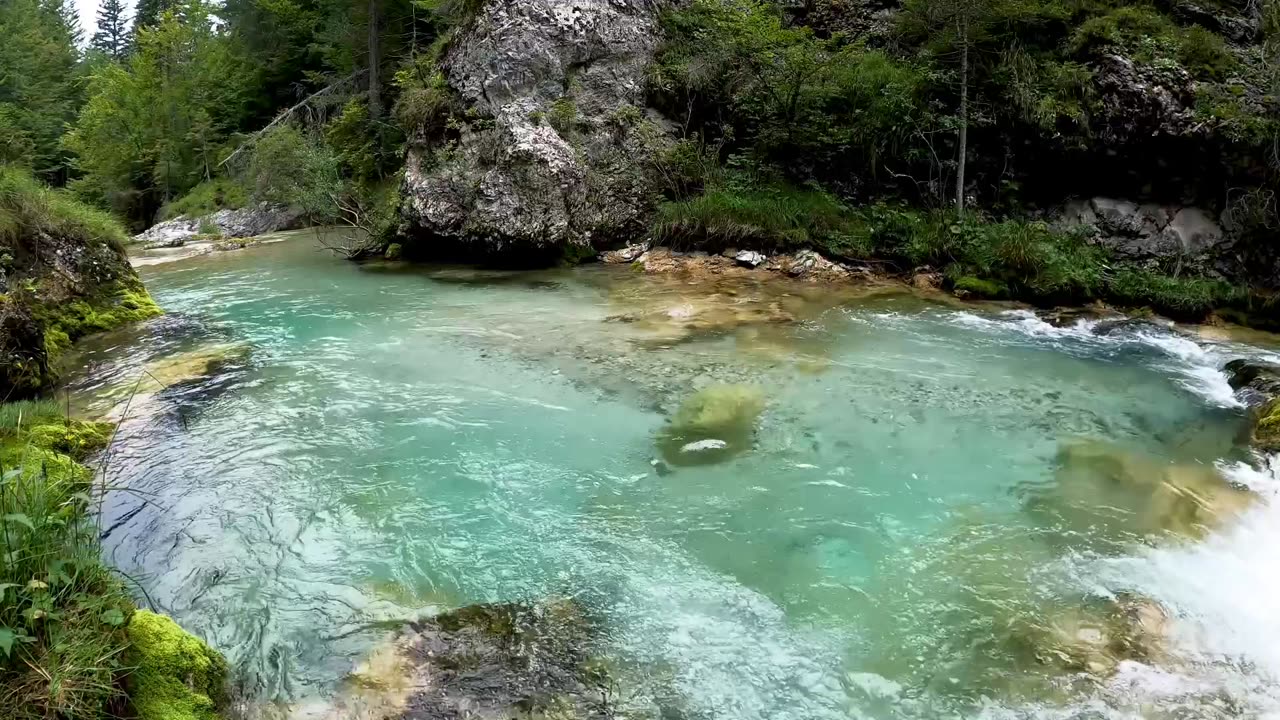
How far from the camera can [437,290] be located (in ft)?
42.2

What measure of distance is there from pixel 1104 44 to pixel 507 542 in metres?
14.7

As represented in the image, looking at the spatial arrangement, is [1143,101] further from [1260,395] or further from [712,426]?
[712,426]

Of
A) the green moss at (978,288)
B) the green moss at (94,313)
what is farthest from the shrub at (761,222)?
the green moss at (94,313)

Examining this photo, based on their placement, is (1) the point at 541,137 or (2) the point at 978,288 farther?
(1) the point at 541,137

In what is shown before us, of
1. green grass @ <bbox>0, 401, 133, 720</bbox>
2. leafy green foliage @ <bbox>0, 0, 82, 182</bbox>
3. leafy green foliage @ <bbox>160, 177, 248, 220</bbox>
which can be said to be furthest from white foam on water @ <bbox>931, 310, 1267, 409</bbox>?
leafy green foliage @ <bbox>0, 0, 82, 182</bbox>

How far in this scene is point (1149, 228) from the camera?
13.0 metres

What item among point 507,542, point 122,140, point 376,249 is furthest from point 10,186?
point 122,140

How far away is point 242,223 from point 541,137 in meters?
14.2

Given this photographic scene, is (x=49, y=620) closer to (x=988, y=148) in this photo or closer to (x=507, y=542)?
(x=507, y=542)

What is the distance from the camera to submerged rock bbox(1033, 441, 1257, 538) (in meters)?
5.29

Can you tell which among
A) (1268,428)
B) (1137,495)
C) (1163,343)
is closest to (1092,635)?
(1137,495)

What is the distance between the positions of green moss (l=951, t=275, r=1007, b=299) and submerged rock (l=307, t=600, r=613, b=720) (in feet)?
33.5

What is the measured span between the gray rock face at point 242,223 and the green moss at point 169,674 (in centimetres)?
2258

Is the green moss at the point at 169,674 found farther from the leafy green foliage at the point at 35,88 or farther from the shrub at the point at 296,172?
the leafy green foliage at the point at 35,88
